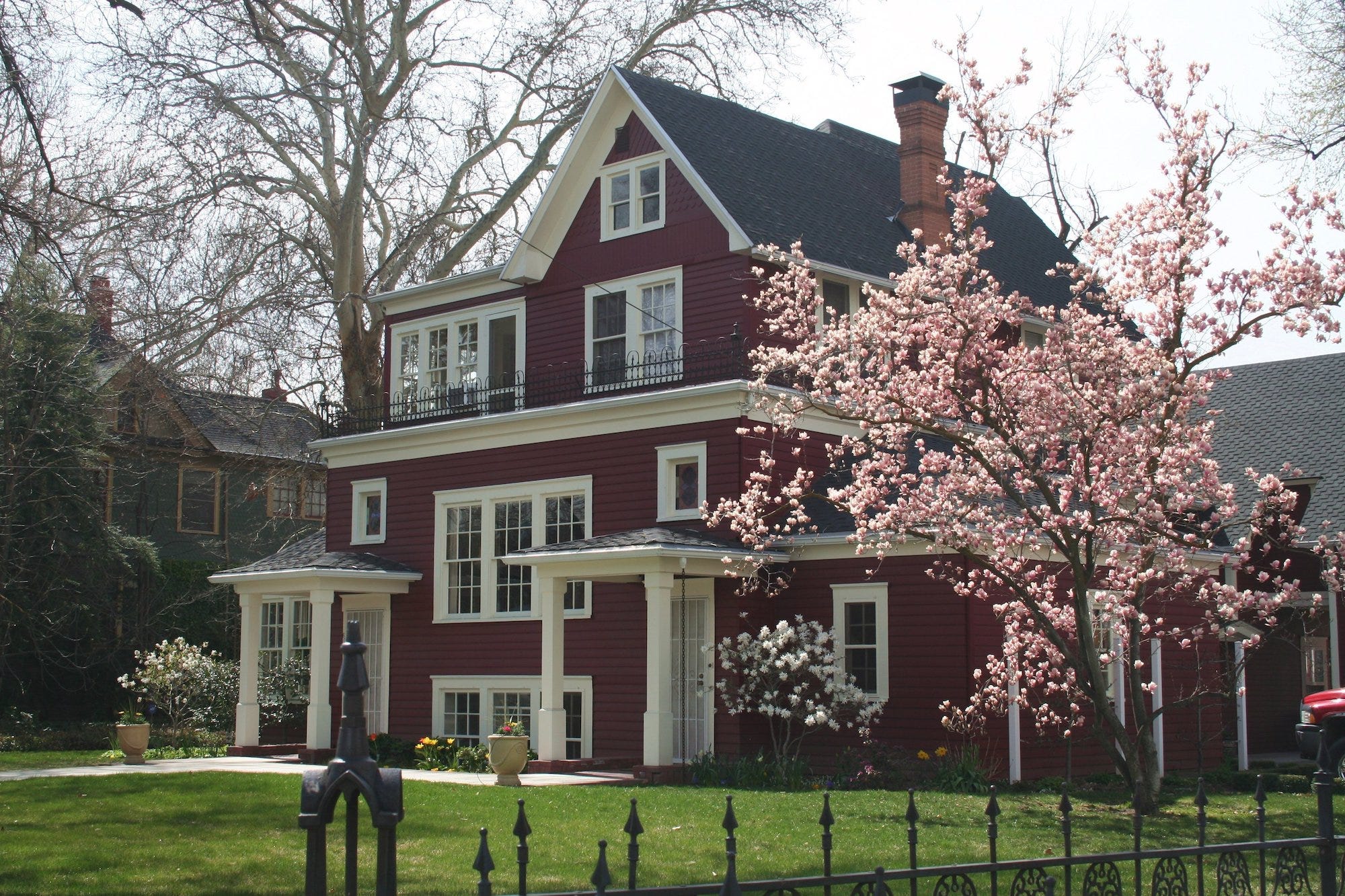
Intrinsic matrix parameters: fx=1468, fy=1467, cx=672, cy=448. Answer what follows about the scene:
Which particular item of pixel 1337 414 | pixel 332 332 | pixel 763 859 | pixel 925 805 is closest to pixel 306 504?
pixel 332 332

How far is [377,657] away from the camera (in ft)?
88.4

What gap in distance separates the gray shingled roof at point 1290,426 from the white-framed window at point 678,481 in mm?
13550

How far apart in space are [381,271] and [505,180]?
372cm

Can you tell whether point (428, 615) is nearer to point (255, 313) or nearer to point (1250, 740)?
point (255, 313)

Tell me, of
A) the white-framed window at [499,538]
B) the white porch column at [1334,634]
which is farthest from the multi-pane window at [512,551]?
the white porch column at [1334,634]

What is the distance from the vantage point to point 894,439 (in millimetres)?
16875

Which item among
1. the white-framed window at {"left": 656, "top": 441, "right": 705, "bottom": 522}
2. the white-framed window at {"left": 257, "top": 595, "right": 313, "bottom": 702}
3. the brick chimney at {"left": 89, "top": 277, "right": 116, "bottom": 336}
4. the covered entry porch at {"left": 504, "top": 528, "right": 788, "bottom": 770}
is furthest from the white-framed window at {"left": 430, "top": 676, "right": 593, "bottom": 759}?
the brick chimney at {"left": 89, "top": 277, "right": 116, "bottom": 336}

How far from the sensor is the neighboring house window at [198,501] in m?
39.9

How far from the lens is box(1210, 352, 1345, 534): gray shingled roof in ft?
102

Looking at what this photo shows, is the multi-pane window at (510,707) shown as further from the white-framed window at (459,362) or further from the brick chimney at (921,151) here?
the brick chimney at (921,151)

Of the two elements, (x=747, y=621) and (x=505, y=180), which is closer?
(x=747, y=621)

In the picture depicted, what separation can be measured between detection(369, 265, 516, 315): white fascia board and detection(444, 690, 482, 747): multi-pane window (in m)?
7.26

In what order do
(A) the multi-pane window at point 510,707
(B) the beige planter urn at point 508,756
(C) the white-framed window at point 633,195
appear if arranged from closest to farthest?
(B) the beige planter urn at point 508,756
(C) the white-framed window at point 633,195
(A) the multi-pane window at point 510,707

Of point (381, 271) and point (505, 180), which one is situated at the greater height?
point (505, 180)
